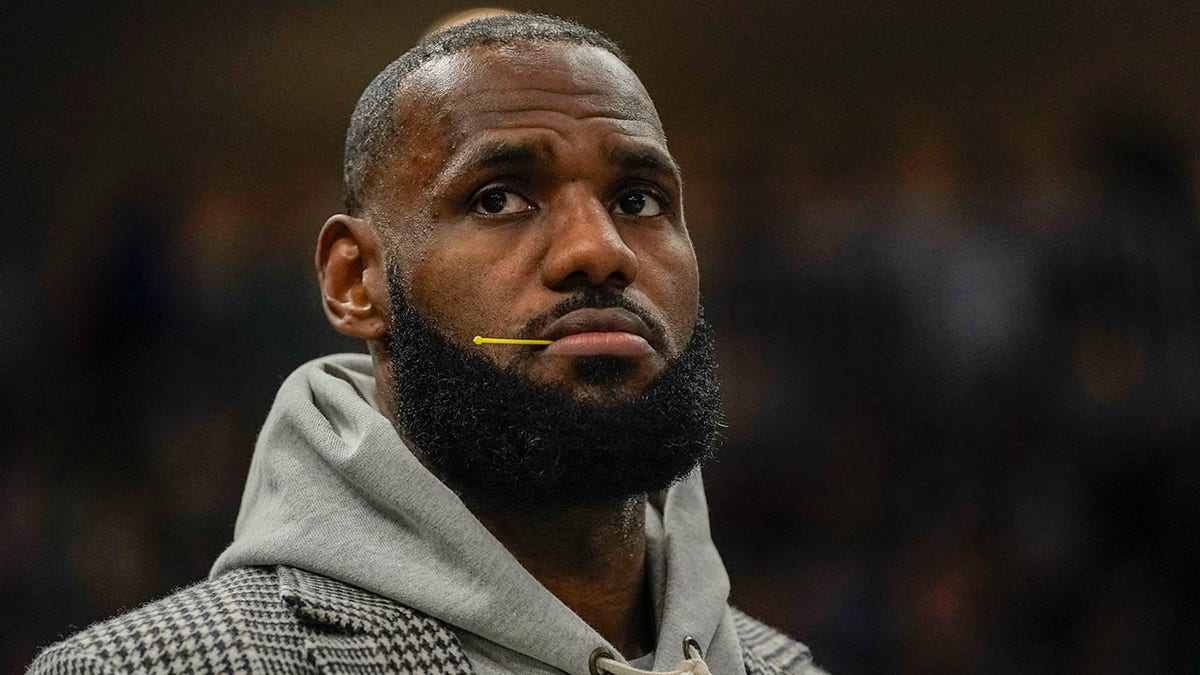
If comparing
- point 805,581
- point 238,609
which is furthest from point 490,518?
point 805,581

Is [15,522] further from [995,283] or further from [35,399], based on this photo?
[995,283]

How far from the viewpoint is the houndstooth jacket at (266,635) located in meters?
1.17

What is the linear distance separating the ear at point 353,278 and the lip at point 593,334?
266mm

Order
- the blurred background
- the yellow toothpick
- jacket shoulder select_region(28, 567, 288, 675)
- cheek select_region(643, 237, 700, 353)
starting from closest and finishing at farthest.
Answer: jacket shoulder select_region(28, 567, 288, 675), the yellow toothpick, cheek select_region(643, 237, 700, 353), the blurred background

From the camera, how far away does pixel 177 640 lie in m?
1.18

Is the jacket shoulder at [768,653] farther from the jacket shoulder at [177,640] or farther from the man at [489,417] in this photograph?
the jacket shoulder at [177,640]

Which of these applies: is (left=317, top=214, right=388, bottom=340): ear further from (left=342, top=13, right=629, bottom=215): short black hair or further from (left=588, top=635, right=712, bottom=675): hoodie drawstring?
(left=588, top=635, right=712, bottom=675): hoodie drawstring

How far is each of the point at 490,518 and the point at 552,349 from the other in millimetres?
230

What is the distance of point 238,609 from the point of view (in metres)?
1.23

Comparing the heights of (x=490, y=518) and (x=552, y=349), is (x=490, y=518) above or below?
below

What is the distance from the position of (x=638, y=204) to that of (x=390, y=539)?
513mm

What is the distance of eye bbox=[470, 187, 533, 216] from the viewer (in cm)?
147

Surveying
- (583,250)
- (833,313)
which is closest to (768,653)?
(583,250)

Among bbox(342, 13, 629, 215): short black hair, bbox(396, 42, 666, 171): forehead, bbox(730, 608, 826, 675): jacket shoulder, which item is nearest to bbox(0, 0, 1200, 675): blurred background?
bbox(730, 608, 826, 675): jacket shoulder
